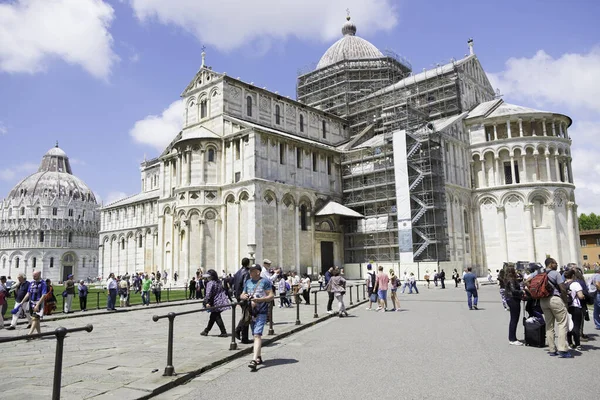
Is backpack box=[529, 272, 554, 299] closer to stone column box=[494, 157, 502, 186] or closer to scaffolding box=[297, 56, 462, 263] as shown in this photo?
scaffolding box=[297, 56, 462, 263]

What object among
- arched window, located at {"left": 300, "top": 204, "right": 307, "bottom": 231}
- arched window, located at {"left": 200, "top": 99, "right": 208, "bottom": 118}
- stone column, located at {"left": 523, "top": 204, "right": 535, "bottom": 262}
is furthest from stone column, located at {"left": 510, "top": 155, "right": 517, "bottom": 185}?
arched window, located at {"left": 200, "top": 99, "right": 208, "bottom": 118}

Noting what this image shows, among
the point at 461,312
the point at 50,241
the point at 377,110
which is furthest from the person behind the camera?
the point at 50,241

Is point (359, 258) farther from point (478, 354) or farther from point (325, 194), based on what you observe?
point (478, 354)

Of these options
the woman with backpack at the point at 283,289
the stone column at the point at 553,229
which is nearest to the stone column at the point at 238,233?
the woman with backpack at the point at 283,289

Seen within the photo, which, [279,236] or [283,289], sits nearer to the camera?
[283,289]

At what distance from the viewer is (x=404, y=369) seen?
7348mm

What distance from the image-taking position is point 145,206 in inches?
2311

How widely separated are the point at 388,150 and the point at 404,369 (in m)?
34.1

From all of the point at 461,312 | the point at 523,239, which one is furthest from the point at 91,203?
the point at 461,312

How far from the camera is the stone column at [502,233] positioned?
133ft

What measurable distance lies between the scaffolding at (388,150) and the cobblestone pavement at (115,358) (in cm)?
2489

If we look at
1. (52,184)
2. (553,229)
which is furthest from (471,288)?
(52,184)

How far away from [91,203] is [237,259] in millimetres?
79888

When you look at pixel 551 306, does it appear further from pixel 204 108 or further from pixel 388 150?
pixel 204 108
